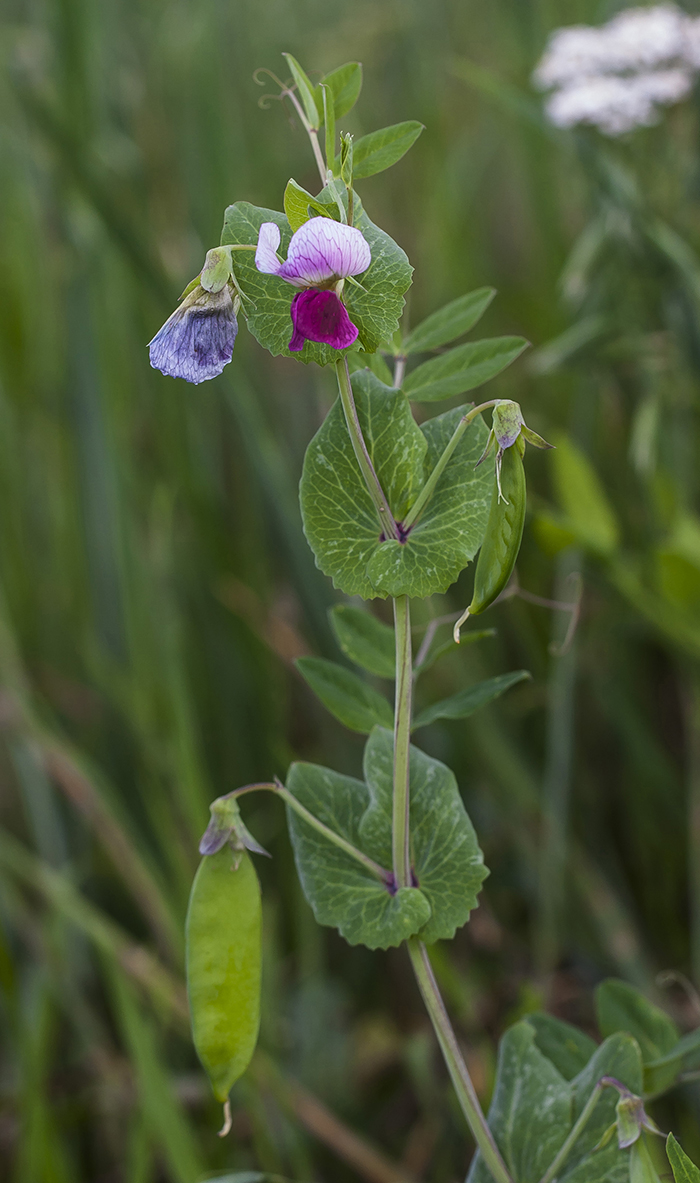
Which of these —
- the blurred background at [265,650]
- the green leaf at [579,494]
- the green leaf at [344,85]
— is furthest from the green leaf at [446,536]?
the green leaf at [579,494]

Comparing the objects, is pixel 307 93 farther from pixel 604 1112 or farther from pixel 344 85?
pixel 604 1112

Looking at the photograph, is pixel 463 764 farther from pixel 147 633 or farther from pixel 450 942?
pixel 147 633

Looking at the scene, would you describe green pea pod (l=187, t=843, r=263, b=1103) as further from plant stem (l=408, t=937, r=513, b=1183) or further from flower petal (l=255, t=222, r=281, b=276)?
flower petal (l=255, t=222, r=281, b=276)

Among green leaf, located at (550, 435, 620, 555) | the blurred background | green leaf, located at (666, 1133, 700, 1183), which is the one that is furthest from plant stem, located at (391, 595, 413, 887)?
green leaf, located at (550, 435, 620, 555)

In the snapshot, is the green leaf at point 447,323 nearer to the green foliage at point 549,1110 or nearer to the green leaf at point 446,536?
the green leaf at point 446,536

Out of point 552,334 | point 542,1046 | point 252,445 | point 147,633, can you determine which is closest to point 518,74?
point 552,334

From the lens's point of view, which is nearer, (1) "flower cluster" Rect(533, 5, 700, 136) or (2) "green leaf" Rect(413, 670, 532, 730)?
(2) "green leaf" Rect(413, 670, 532, 730)
